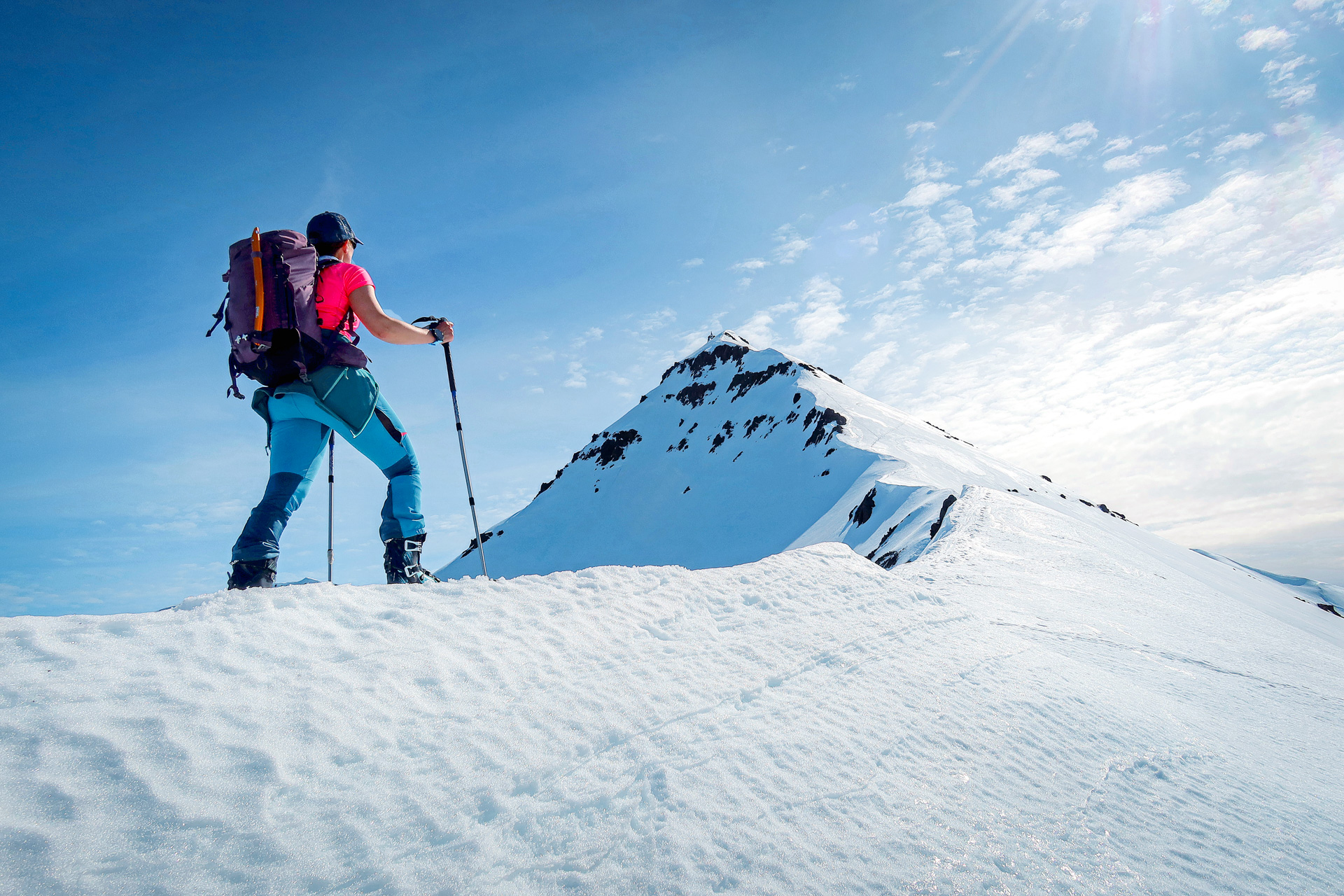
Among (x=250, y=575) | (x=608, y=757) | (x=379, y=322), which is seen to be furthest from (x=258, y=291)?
(x=608, y=757)

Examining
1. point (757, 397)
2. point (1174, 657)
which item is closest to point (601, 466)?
point (757, 397)

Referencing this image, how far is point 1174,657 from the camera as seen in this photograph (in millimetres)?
5684

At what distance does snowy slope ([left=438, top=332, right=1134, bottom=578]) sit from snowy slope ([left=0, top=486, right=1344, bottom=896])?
1105 centimetres

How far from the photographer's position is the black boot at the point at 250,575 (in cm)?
282

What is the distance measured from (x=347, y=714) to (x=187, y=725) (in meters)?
0.45

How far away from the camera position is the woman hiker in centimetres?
295

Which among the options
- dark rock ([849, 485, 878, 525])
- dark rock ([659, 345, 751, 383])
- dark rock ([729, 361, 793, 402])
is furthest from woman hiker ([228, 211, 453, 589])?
dark rock ([659, 345, 751, 383])

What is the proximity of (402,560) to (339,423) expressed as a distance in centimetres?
→ 88

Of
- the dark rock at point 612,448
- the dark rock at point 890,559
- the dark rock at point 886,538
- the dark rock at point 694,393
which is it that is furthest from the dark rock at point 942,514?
the dark rock at point 612,448

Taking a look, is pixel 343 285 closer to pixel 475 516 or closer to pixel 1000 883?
pixel 475 516

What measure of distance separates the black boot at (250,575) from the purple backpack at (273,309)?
94cm

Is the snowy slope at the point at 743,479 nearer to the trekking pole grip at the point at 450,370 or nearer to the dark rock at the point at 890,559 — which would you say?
the dark rock at the point at 890,559

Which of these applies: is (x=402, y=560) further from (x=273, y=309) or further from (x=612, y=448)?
(x=612, y=448)

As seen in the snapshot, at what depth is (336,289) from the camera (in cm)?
326
